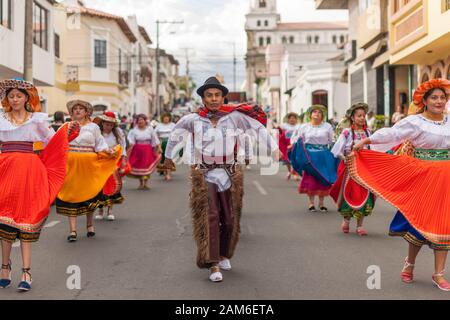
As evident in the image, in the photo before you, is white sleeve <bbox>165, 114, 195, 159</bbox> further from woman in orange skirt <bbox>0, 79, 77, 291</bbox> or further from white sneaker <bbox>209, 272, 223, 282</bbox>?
white sneaker <bbox>209, 272, 223, 282</bbox>

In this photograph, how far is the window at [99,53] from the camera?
45031 mm

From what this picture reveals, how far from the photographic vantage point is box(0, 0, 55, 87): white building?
2205cm

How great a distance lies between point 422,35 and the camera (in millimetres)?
21000

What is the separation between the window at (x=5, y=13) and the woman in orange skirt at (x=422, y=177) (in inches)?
703

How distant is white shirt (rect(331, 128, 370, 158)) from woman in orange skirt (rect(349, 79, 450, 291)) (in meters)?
3.16

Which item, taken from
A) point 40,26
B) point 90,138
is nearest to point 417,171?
point 90,138

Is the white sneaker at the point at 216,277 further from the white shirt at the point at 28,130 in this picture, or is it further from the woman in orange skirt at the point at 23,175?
the white shirt at the point at 28,130

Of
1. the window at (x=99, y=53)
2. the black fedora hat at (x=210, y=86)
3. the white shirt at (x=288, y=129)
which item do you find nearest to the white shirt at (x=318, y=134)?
the black fedora hat at (x=210, y=86)
